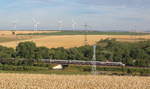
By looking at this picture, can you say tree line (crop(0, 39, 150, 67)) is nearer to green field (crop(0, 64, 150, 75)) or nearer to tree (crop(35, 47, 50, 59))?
tree (crop(35, 47, 50, 59))

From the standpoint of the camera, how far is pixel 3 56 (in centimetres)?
8688

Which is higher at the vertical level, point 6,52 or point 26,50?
point 26,50

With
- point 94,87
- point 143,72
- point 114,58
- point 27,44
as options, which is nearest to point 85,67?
point 143,72

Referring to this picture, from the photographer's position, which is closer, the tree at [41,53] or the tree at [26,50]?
the tree at [41,53]

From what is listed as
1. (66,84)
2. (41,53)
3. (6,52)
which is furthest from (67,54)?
(66,84)

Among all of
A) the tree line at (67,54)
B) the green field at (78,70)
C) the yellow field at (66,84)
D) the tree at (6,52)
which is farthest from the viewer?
the tree line at (67,54)

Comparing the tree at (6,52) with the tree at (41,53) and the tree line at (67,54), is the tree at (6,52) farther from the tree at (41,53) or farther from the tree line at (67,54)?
the tree at (41,53)

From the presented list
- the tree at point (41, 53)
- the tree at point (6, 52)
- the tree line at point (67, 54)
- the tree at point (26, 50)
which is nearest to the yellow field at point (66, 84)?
the tree line at point (67, 54)

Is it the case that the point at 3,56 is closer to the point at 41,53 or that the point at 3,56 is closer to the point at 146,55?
the point at 41,53

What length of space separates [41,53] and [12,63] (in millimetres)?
14309

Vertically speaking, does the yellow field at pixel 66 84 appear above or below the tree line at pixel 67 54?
above

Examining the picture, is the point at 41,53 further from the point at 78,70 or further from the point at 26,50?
the point at 78,70

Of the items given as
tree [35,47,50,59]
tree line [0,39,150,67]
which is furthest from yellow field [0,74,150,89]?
tree [35,47,50,59]

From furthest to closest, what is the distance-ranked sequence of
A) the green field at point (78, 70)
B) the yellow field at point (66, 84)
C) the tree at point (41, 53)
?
1. the tree at point (41, 53)
2. the green field at point (78, 70)
3. the yellow field at point (66, 84)
